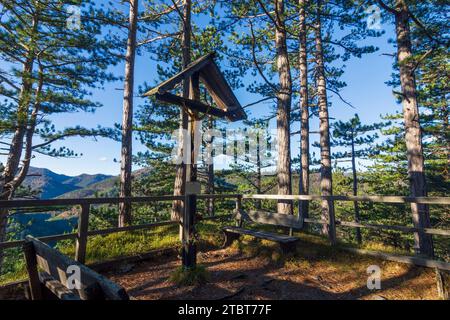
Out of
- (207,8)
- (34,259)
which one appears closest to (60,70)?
(207,8)

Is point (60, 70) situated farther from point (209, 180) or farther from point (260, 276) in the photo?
point (260, 276)

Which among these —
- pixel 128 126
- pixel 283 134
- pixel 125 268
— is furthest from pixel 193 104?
pixel 128 126

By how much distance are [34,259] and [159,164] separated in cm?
1428

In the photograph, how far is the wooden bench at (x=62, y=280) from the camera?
1.78 meters

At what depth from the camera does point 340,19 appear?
33.3 ft

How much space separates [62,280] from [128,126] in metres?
7.71

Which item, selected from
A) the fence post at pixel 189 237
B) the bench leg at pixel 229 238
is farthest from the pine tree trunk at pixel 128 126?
the fence post at pixel 189 237

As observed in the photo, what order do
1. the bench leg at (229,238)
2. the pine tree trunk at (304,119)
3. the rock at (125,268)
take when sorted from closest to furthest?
the rock at (125,268)
the bench leg at (229,238)
the pine tree trunk at (304,119)

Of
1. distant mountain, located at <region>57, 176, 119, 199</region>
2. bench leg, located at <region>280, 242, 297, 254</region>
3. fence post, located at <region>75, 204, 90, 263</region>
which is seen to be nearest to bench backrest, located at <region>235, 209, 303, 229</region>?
bench leg, located at <region>280, 242, 297, 254</region>

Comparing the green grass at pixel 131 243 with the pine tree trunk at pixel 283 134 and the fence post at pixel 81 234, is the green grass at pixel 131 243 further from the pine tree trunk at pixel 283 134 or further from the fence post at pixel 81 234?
the pine tree trunk at pixel 283 134

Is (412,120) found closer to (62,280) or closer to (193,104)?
(193,104)

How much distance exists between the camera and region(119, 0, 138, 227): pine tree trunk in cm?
856

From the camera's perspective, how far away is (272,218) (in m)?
6.81

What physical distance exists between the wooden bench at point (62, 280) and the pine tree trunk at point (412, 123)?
914 cm
